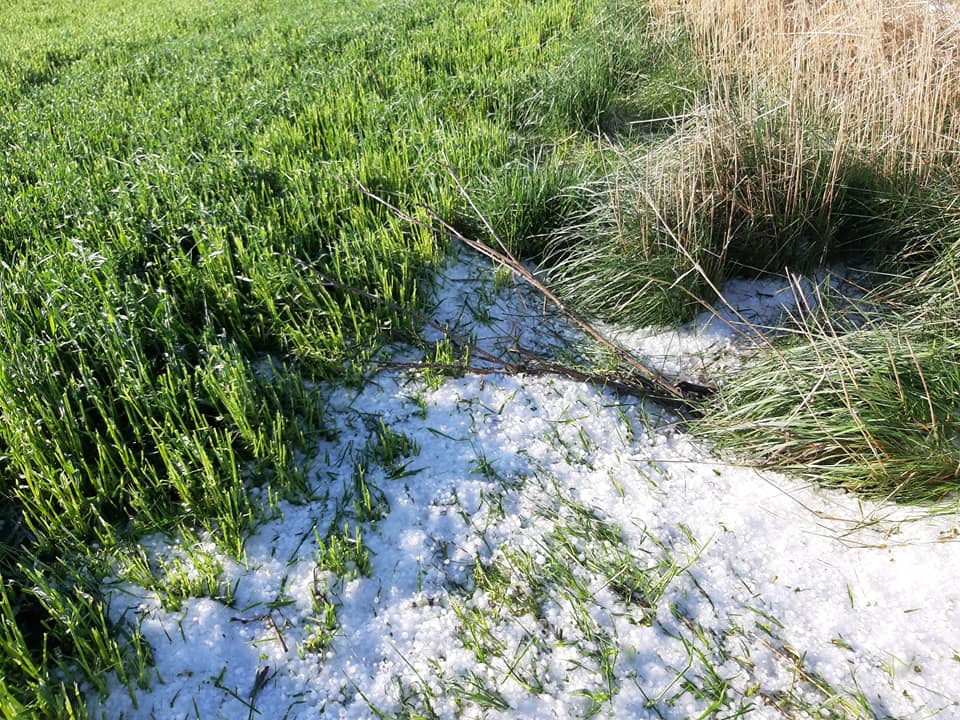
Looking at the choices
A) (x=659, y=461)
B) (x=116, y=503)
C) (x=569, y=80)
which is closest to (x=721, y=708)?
(x=659, y=461)

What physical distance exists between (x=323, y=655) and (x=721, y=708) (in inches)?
36.8

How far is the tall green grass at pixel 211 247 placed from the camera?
198 centimetres

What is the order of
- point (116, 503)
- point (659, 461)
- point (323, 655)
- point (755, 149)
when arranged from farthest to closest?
1. point (755, 149)
2. point (659, 461)
3. point (116, 503)
4. point (323, 655)

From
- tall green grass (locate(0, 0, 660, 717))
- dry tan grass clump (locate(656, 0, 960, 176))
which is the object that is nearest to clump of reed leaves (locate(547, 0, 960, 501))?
dry tan grass clump (locate(656, 0, 960, 176))

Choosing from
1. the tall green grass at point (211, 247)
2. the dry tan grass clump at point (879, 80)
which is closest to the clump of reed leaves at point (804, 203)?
the dry tan grass clump at point (879, 80)

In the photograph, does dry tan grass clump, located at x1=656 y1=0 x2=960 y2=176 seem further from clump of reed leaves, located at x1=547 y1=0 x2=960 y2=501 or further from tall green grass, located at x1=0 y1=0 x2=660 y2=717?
tall green grass, located at x1=0 y1=0 x2=660 y2=717

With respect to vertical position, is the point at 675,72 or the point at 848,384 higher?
the point at 675,72

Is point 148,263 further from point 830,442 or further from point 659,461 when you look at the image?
point 830,442

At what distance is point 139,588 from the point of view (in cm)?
185

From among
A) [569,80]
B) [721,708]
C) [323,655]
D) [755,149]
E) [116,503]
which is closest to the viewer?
[721,708]

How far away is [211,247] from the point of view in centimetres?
282

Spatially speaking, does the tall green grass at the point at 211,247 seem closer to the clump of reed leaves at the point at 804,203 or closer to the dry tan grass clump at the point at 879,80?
the clump of reed leaves at the point at 804,203

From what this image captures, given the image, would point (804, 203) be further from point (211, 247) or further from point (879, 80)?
point (211, 247)

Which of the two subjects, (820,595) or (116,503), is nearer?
(820,595)
